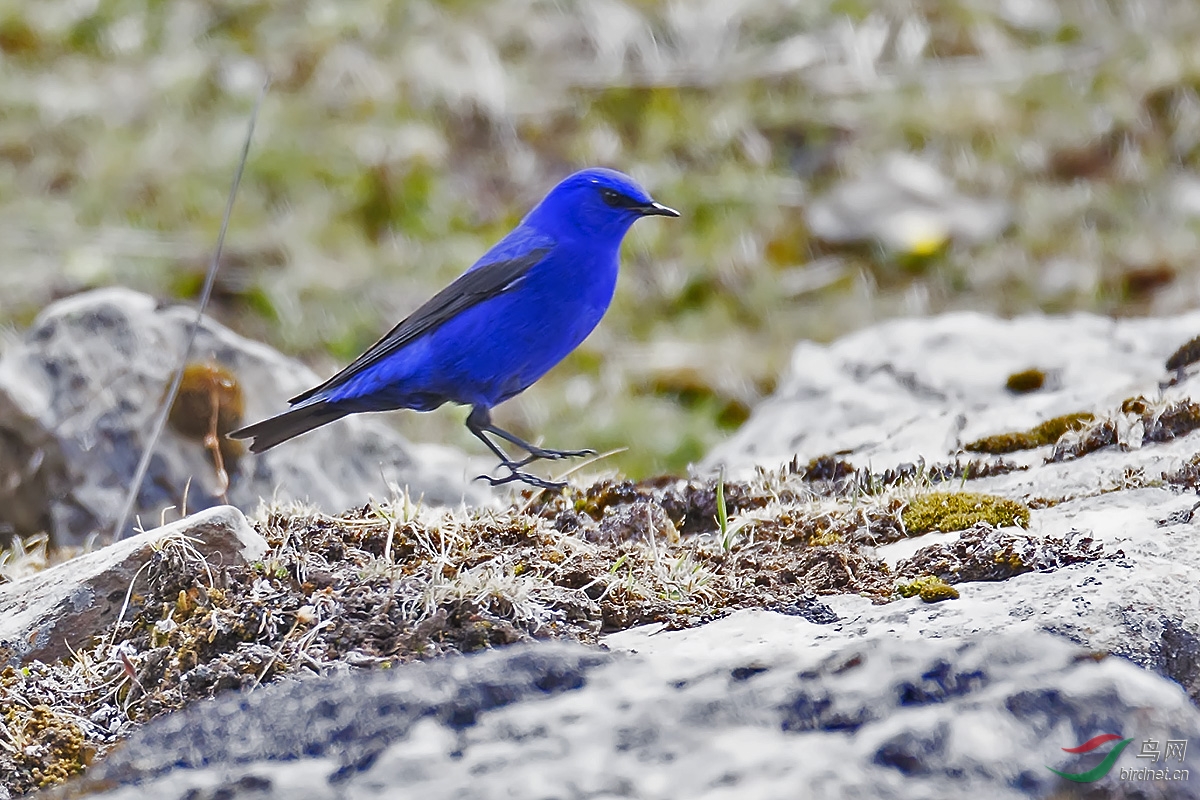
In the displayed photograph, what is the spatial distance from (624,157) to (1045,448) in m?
6.61

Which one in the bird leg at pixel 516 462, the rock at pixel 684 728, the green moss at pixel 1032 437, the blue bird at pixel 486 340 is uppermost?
the blue bird at pixel 486 340

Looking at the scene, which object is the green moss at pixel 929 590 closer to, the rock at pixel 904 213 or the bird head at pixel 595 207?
the bird head at pixel 595 207

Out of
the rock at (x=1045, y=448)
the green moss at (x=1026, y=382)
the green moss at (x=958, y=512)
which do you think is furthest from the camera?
the green moss at (x=1026, y=382)

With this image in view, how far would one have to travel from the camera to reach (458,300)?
4984 millimetres

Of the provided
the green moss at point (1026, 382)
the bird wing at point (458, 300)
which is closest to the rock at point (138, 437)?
the bird wing at point (458, 300)

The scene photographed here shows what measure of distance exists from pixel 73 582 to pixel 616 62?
9182 mm

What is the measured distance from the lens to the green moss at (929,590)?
10.7ft

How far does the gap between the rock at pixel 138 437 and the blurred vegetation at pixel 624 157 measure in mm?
Answer: 2285

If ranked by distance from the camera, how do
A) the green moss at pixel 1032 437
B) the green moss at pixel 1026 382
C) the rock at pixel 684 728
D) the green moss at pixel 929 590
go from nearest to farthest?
the rock at pixel 684 728
the green moss at pixel 929 590
the green moss at pixel 1032 437
the green moss at pixel 1026 382

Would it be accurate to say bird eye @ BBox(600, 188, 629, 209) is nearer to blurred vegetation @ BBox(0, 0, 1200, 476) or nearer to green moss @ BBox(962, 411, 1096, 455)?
green moss @ BBox(962, 411, 1096, 455)

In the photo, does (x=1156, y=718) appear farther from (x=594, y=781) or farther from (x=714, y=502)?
(x=714, y=502)

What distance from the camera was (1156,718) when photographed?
222cm

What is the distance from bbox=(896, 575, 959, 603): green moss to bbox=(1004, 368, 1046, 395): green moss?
2.78 meters

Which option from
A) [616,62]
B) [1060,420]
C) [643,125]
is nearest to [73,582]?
[1060,420]
